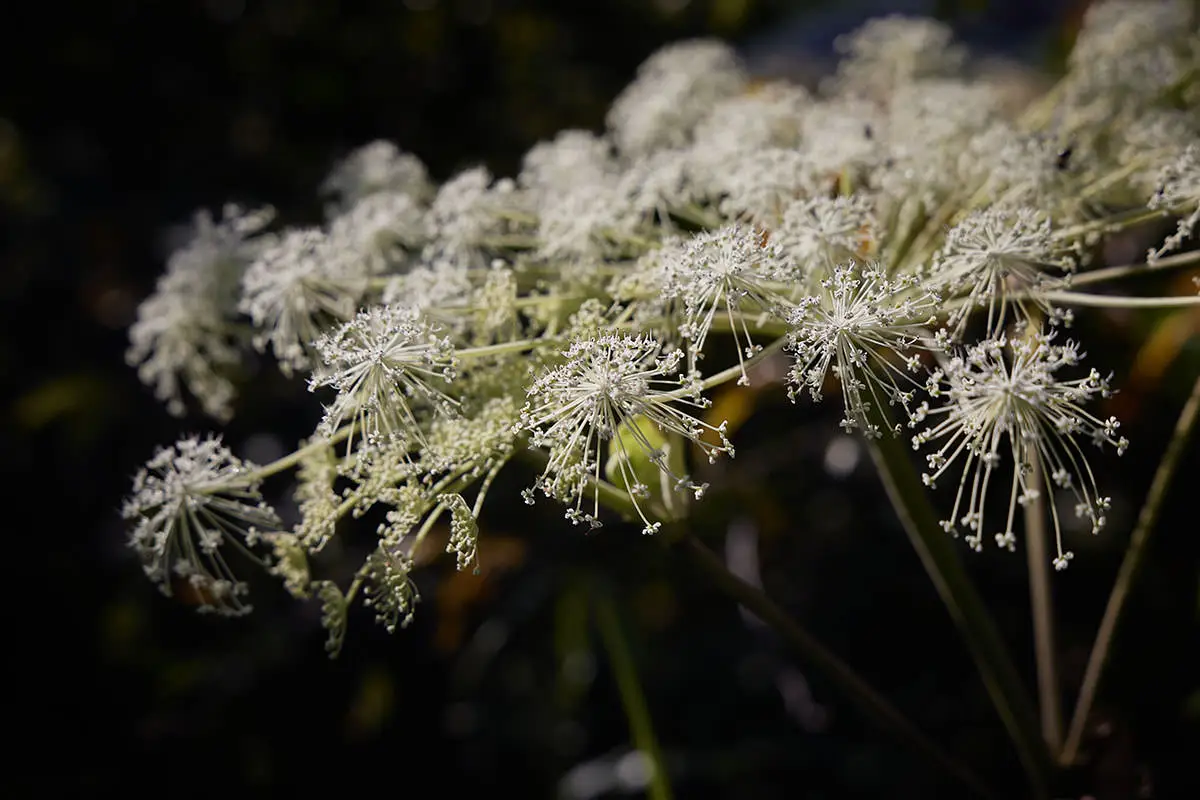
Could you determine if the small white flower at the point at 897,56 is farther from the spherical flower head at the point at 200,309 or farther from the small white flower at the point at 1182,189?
the spherical flower head at the point at 200,309

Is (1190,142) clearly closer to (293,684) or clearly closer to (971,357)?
(971,357)

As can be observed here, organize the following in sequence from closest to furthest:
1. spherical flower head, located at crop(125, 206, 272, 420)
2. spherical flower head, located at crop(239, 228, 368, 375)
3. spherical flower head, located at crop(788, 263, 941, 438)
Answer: spherical flower head, located at crop(788, 263, 941, 438)
spherical flower head, located at crop(239, 228, 368, 375)
spherical flower head, located at crop(125, 206, 272, 420)

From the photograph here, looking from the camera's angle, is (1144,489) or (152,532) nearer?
(152,532)

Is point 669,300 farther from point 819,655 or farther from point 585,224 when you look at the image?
point 819,655

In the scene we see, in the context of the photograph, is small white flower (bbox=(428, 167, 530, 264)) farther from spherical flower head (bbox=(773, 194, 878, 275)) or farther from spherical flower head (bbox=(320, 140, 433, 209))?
spherical flower head (bbox=(773, 194, 878, 275))

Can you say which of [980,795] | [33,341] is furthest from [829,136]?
[33,341]

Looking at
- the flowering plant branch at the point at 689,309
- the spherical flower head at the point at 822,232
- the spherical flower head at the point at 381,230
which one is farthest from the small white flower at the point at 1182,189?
the spherical flower head at the point at 381,230

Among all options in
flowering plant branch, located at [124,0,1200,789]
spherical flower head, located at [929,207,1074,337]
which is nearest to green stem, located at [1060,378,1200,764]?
flowering plant branch, located at [124,0,1200,789]
